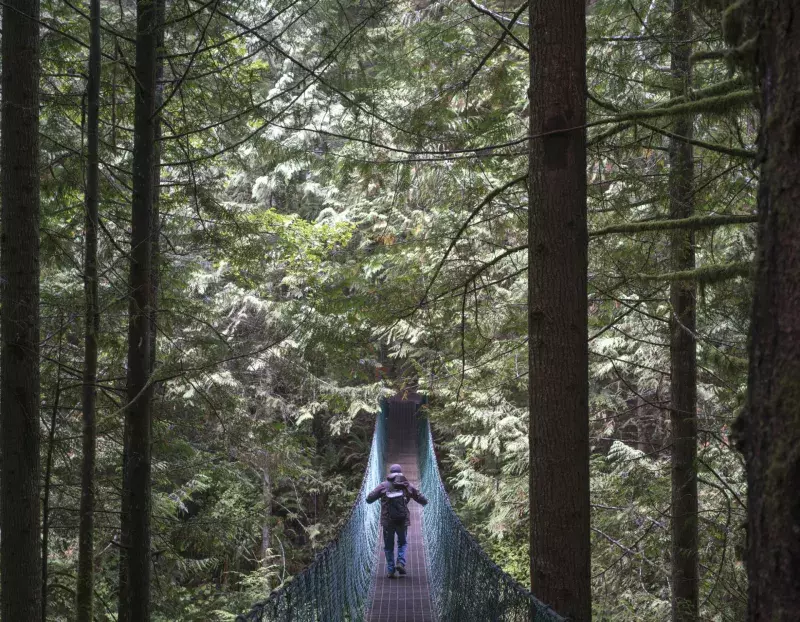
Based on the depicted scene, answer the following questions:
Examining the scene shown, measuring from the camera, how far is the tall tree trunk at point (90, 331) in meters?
2.86

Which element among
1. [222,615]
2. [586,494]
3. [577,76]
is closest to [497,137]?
[577,76]

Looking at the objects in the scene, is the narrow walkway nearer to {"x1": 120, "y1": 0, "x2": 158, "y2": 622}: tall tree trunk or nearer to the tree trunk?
the tree trunk

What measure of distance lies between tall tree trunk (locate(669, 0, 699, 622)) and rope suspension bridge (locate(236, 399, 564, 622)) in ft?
3.53

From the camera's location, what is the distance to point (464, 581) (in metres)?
4.22

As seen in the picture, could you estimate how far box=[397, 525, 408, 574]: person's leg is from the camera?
581 cm

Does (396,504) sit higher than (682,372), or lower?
lower

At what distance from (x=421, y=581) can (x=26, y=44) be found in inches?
197

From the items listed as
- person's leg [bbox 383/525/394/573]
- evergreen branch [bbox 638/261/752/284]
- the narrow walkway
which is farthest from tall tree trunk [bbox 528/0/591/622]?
person's leg [bbox 383/525/394/573]

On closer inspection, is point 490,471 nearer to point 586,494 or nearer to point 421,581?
point 421,581

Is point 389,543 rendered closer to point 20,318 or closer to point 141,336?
point 141,336

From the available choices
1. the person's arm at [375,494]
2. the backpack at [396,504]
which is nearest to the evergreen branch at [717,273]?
the person's arm at [375,494]

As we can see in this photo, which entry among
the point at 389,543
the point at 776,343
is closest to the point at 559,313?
the point at 776,343

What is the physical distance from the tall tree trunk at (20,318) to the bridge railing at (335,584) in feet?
2.94

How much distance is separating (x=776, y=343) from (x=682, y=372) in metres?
3.33
